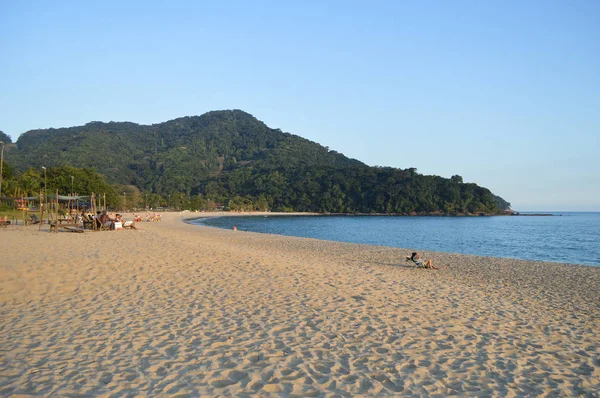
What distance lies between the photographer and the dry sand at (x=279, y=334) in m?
4.13

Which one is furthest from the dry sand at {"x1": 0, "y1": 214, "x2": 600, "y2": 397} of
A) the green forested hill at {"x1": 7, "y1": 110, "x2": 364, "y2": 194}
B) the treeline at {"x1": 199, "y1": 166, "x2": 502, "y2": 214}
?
the green forested hill at {"x1": 7, "y1": 110, "x2": 364, "y2": 194}

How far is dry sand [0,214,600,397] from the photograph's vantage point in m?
4.13

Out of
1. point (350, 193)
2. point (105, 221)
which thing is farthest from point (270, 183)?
point (105, 221)

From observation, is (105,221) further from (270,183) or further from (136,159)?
(136,159)

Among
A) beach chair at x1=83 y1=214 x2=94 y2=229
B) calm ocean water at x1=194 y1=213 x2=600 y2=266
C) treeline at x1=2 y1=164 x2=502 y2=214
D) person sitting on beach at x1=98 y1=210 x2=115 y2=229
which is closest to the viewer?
person sitting on beach at x1=98 y1=210 x2=115 y2=229

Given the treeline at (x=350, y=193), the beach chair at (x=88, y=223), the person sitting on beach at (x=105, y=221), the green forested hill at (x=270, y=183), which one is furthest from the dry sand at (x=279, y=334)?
the treeline at (x=350, y=193)

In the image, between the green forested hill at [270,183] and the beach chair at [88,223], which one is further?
the green forested hill at [270,183]

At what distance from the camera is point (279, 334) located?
18.3ft

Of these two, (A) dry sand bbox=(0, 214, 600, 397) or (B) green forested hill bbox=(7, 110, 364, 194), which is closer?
(A) dry sand bbox=(0, 214, 600, 397)

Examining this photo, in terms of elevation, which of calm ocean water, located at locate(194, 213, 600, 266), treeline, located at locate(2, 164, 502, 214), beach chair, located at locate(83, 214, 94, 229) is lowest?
calm ocean water, located at locate(194, 213, 600, 266)

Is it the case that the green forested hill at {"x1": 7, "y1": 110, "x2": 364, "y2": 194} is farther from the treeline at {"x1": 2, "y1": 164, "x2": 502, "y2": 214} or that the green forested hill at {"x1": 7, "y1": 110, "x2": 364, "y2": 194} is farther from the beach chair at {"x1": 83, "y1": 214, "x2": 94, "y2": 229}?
the beach chair at {"x1": 83, "y1": 214, "x2": 94, "y2": 229}

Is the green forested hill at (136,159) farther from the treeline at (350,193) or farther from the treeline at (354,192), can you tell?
the treeline at (354,192)

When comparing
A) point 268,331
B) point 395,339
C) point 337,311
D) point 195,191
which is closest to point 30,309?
point 268,331

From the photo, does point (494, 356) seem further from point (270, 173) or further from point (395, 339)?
point (270, 173)
